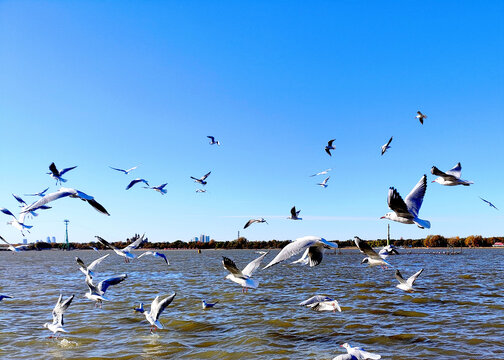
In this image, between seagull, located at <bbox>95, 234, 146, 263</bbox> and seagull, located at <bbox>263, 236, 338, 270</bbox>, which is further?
seagull, located at <bbox>95, 234, 146, 263</bbox>

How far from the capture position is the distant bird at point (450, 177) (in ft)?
26.0

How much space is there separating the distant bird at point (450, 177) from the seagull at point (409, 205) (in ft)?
0.94

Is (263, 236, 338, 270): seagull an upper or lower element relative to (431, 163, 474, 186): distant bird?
lower

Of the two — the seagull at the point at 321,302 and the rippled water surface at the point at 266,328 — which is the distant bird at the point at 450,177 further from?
the rippled water surface at the point at 266,328

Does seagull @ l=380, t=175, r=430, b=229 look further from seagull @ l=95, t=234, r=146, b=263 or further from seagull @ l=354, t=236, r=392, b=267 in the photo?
seagull @ l=95, t=234, r=146, b=263

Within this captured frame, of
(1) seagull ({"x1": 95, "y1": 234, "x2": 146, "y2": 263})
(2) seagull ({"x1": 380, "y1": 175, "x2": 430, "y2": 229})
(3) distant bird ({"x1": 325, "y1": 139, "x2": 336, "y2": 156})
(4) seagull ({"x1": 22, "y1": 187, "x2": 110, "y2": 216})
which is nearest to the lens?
(4) seagull ({"x1": 22, "y1": 187, "x2": 110, "y2": 216})

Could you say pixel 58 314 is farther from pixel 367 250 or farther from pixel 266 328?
pixel 367 250

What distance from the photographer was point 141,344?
10.2 meters

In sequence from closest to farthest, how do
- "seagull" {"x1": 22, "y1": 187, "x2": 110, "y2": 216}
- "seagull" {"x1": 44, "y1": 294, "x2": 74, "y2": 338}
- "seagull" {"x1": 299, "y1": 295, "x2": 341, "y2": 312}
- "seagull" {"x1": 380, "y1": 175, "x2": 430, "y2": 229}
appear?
"seagull" {"x1": 22, "y1": 187, "x2": 110, "y2": 216} < "seagull" {"x1": 380, "y1": 175, "x2": 430, "y2": 229} < "seagull" {"x1": 44, "y1": 294, "x2": 74, "y2": 338} < "seagull" {"x1": 299, "y1": 295, "x2": 341, "y2": 312}

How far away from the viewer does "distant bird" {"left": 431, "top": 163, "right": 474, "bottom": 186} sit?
791 cm

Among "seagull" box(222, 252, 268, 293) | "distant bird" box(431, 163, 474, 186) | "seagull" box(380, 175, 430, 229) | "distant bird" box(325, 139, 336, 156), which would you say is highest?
"distant bird" box(325, 139, 336, 156)

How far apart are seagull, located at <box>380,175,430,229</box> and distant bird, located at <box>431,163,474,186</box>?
0.94 feet

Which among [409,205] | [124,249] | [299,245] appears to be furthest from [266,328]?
[409,205]

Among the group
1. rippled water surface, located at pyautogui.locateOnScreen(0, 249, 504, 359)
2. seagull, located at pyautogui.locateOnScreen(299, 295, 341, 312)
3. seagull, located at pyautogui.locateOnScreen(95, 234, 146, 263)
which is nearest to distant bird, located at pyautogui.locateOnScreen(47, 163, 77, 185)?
seagull, located at pyautogui.locateOnScreen(95, 234, 146, 263)
